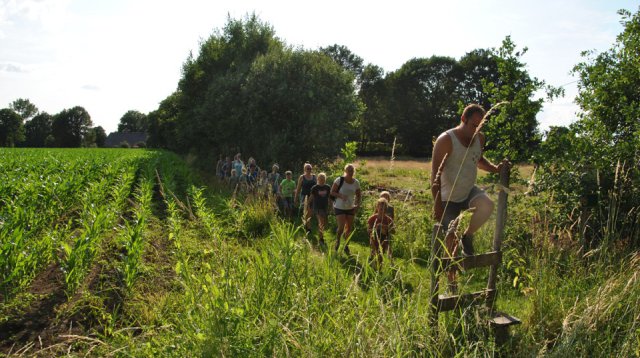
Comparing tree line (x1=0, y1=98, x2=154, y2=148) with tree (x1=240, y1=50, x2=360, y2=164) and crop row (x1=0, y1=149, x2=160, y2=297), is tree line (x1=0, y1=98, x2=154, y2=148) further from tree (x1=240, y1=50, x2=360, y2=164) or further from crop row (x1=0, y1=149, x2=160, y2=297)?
crop row (x1=0, y1=149, x2=160, y2=297)

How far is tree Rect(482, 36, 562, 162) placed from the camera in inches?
269

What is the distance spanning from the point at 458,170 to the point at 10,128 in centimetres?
10071

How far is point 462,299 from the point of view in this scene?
3393 mm

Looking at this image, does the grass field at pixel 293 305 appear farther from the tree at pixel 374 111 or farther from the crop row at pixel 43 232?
the tree at pixel 374 111

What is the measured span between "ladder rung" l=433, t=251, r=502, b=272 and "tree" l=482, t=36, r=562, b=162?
151 inches

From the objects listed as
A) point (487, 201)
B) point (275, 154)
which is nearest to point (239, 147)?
point (275, 154)

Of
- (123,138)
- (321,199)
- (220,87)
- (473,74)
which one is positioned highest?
(473,74)

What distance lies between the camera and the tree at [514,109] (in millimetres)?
6832

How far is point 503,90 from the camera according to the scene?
22.7 ft

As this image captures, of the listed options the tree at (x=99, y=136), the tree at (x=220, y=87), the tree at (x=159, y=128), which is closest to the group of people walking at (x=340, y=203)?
the tree at (x=220, y=87)

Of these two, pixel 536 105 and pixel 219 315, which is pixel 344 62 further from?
pixel 219 315

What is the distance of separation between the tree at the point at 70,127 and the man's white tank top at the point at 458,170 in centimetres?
9861

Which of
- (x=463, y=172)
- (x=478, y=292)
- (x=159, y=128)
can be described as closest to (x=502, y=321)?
(x=478, y=292)

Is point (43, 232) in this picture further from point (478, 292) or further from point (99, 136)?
point (99, 136)
